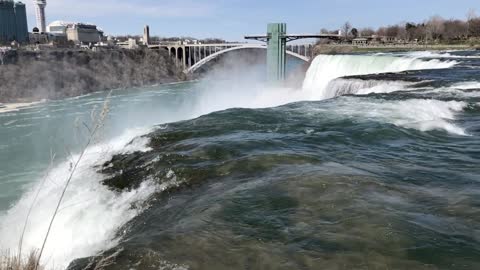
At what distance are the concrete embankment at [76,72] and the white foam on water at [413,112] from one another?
43.6 metres

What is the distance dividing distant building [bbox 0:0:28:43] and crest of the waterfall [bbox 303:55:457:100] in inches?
3867

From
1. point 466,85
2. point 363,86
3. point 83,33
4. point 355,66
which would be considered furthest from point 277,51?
point 83,33

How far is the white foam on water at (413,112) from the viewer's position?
382 inches

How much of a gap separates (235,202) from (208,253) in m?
1.35

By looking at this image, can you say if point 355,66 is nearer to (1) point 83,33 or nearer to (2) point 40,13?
(1) point 83,33

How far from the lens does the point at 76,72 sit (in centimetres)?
5884

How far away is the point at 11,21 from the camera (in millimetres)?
109688

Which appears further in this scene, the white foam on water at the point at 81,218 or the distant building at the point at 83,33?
the distant building at the point at 83,33

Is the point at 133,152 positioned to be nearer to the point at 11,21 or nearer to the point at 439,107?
the point at 439,107

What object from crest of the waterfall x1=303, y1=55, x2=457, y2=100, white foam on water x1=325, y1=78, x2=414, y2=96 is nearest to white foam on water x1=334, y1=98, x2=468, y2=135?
white foam on water x1=325, y1=78, x2=414, y2=96

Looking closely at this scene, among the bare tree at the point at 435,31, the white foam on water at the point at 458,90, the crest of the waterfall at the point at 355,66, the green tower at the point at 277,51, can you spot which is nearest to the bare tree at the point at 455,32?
the bare tree at the point at 435,31

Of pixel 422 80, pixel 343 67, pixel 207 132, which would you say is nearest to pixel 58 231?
pixel 207 132

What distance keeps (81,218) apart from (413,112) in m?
8.26

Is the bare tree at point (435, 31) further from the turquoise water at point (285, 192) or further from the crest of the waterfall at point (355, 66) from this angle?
the turquoise water at point (285, 192)
